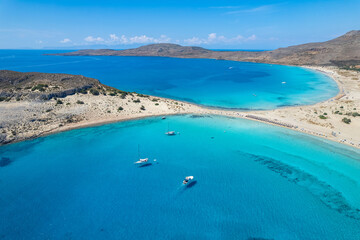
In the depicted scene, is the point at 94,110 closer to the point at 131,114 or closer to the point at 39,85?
the point at 131,114

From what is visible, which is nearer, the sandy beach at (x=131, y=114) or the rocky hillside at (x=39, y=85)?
the sandy beach at (x=131, y=114)

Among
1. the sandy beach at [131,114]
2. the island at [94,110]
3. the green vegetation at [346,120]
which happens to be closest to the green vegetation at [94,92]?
the island at [94,110]

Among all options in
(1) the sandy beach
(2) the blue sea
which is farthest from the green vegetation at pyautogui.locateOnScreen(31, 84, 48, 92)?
(2) the blue sea

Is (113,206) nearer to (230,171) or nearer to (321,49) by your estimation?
(230,171)

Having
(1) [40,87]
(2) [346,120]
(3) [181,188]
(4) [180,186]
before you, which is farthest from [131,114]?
(2) [346,120]

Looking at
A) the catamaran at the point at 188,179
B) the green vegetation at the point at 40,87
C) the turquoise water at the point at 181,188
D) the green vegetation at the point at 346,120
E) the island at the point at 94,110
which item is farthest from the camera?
the green vegetation at the point at 40,87

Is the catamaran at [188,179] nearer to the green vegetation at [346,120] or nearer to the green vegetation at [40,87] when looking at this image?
the green vegetation at [346,120]
